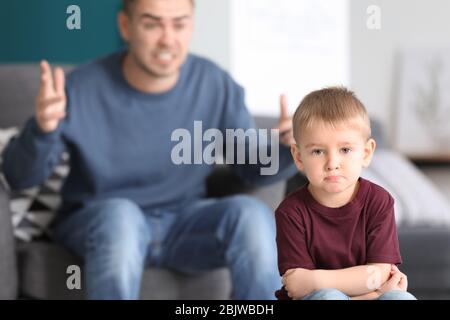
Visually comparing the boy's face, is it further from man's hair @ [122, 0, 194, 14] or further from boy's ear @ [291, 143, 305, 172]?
man's hair @ [122, 0, 194, 14]

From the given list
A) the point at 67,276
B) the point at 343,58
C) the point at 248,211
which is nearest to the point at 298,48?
the point at 343,58

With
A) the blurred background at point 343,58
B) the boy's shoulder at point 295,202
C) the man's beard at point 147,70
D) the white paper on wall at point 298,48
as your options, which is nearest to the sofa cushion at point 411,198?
the blurred background at point 343,58

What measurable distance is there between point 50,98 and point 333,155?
589mm

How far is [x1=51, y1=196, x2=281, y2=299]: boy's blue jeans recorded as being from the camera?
114 centimetres

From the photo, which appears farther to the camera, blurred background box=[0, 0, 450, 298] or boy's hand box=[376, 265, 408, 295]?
blurred background box=[0, 0, 450, 298]

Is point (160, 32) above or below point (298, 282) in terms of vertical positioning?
above

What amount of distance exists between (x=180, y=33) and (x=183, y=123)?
97mm

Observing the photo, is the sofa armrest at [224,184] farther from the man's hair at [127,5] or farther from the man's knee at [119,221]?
the man's hair at [127,5]

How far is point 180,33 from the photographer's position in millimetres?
864

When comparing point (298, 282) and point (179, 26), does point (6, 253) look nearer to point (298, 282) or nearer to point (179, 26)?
point (179, 26)

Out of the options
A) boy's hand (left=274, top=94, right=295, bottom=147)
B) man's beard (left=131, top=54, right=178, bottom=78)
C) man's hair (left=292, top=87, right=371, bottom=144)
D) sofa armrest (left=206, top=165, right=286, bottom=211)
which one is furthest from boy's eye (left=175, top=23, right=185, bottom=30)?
sofa armrest (left=206, top=165, right=286, bottom=211)

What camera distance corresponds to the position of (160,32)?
860mm
